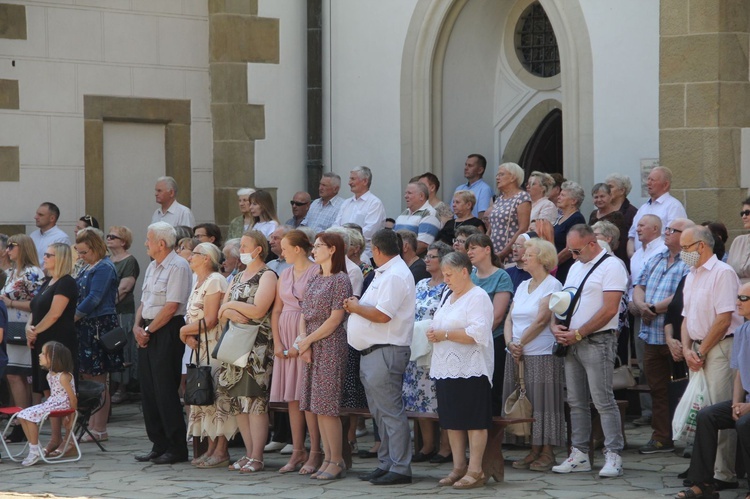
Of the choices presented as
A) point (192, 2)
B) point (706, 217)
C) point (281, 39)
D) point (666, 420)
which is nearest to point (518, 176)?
point (706, 217)

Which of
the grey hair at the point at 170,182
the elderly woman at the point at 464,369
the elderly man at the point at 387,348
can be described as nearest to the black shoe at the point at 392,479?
the elderly man at the point at 387,348

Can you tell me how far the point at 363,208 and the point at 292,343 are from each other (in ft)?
10.2

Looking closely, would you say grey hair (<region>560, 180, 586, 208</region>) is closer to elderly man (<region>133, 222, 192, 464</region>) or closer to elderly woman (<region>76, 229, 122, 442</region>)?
elderly man (<region>133, 222, 192, 464</region>)

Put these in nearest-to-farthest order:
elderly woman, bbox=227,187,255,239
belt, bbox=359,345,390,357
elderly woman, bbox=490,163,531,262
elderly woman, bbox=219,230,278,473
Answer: belt, bbox=359,345,390,357
elderly woman, bbox=219,230,278,473
elderly woman, bbox=490,163,531,262
elderly woman, bbox=227,187,255,239

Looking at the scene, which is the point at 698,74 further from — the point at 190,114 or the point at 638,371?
the point at 190,114

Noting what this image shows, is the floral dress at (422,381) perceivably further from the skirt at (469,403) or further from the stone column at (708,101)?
the stone column at (708,101)

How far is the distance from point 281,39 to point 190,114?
1.17 meters

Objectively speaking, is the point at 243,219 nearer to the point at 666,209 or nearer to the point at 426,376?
the point at 426,376

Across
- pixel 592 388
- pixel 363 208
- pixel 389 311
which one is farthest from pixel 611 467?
pixel 363 208

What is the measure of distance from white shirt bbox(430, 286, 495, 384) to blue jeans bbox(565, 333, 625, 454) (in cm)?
67

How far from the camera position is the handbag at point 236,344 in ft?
30.9

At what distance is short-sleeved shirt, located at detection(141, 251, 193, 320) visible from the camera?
1019cm

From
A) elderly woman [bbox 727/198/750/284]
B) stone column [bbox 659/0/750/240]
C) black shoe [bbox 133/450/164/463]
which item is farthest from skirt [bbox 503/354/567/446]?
black shoe [bbox 133/450/164/463]

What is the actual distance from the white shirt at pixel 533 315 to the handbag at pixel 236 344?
176 cm
